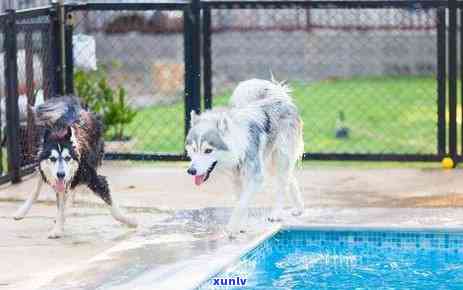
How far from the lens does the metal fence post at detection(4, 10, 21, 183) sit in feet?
30.3

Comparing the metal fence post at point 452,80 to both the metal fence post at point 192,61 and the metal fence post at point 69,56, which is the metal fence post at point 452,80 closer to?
the metal fence post at point 192,61

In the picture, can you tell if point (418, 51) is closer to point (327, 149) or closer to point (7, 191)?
point (327, 149)

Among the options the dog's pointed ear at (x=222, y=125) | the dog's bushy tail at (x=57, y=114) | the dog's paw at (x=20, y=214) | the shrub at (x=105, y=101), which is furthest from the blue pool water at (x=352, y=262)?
the shrub at (x=105, y=101)

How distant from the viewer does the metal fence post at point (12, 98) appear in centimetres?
923

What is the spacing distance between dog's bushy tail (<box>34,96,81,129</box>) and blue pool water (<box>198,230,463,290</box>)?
4.41ft

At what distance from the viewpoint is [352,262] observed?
7188mm

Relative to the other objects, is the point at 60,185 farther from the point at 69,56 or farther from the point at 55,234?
the point at 69,56

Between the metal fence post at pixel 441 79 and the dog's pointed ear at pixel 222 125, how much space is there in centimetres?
311

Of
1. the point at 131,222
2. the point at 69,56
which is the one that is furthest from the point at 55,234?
the point at 69,56

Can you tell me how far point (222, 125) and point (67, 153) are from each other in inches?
35.8

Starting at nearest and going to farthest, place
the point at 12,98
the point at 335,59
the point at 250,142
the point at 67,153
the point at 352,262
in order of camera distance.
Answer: the point at 352,262 < the point at 67,153 < the point at 250,142 < the point at 12,98 < the point at 335,59

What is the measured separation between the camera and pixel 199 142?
718cm

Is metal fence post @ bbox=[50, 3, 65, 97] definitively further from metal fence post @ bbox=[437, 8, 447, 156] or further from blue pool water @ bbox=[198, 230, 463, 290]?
blue pool water @ bbox=[198, 230, 463, 290]

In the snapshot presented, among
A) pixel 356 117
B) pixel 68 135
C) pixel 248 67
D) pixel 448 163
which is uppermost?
pixel 248 67
